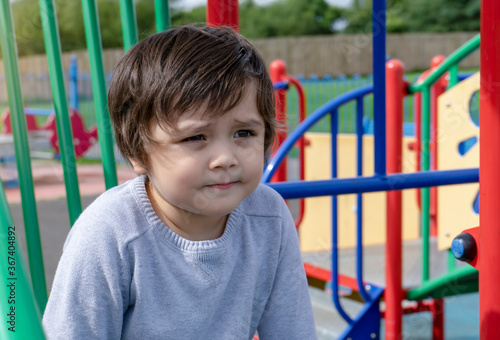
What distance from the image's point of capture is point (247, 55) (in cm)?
105

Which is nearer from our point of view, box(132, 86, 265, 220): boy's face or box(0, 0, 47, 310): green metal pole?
box(132, 86, 265, 220): boy's face

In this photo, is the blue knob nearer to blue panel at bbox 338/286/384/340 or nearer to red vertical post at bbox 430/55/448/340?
blue panel at bbox 338/286/384/340

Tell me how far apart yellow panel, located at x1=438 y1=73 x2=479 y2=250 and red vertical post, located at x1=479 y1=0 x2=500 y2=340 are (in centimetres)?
144

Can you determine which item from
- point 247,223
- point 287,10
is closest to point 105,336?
point 247,223

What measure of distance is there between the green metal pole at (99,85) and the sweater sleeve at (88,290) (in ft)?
0.86

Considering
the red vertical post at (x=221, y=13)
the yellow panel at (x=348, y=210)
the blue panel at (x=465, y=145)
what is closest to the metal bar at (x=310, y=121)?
the blue panel at (x=465, y=145)

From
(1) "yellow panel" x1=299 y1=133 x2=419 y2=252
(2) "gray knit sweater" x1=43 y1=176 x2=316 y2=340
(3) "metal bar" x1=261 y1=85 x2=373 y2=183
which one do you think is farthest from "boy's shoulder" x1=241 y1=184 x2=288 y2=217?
(1) "yellow panel" x1=299 y1=133 x2=419 y2=252

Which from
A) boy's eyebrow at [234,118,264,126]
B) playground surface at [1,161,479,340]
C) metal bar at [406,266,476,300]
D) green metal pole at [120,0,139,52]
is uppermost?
green metal pole at [120,0,139,52]

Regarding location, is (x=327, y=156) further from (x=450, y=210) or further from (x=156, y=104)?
(x=156, y=104)

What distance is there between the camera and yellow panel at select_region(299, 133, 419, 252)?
4.05 m

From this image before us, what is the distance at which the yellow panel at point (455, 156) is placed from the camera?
260 cm

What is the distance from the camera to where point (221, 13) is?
134 centimetres

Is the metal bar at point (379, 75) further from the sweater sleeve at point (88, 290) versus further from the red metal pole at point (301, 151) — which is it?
the red metal pole at point (301, 151)

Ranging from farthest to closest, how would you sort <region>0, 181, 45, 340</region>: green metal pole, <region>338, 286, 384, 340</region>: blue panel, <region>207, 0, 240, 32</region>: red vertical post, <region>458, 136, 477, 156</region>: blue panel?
<region>458, 136, 477, 156</region>: blue panel, <region>338, 286, 384, 340</region>: blue panel, <region>207, 0, 240, 32</region>: red vertical post, <region>0, 181, 45, 340</region>: green metal pole
